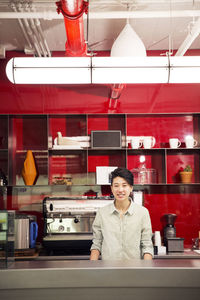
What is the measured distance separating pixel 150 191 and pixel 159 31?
1.94m

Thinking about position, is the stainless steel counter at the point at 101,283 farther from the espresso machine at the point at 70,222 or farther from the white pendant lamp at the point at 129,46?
the espresso machine at the point at 70,222

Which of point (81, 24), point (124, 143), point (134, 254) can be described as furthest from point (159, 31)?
point (134, 254)

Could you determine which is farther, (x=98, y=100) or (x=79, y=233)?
(x=98, y=100)

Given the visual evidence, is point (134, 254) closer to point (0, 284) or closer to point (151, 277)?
point (151, 277)

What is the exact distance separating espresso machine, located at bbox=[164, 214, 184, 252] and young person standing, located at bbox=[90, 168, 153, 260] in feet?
5.58

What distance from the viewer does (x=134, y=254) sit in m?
2.42

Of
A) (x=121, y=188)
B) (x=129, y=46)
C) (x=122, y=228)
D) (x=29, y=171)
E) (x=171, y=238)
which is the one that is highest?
(x=129, y=46)

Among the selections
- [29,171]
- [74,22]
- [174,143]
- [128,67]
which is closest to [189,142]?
[174,143]

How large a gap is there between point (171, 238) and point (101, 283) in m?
2.81

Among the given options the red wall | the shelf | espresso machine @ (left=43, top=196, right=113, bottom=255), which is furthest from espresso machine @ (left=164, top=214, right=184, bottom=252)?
espresso machine @ (left=43, top=196, right=113, bottom=255)

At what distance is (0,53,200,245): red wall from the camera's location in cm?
477

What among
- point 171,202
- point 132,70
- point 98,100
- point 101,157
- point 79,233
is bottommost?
point 79,233

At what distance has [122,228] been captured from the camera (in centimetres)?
246

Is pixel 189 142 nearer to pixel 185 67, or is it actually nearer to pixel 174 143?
pixel 174 143
